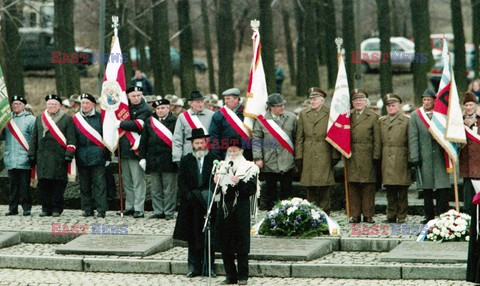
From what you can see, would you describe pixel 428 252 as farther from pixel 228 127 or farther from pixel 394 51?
pixel 394 51

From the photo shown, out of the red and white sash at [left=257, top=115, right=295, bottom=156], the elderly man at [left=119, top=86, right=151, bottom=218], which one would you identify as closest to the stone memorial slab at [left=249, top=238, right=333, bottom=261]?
the red and white sash at [left=257, top=115, right=295, bottom=156]

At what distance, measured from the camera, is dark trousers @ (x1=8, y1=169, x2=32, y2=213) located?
20.3m

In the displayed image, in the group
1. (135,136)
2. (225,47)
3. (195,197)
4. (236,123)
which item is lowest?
(195,197)

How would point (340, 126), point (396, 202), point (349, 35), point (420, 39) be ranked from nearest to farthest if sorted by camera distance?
point (340, 126) < point (396, 202) < point (420, 39) < point (349, 35)

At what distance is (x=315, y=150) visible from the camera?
18859 mm

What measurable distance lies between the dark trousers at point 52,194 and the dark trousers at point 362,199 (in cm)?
492

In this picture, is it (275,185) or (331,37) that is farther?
(331,37)

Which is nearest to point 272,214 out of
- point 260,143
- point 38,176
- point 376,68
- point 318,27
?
point 260,143

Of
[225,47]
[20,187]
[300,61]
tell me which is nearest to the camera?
[20,187]

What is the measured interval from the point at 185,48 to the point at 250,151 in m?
15.1

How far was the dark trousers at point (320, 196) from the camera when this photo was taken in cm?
1911

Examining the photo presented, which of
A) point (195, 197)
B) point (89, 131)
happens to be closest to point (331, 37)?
point (89, 131)

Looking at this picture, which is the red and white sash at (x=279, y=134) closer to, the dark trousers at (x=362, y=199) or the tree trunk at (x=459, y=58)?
the dark trousers at (x=362, y=199)

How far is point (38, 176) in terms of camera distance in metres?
19.9
